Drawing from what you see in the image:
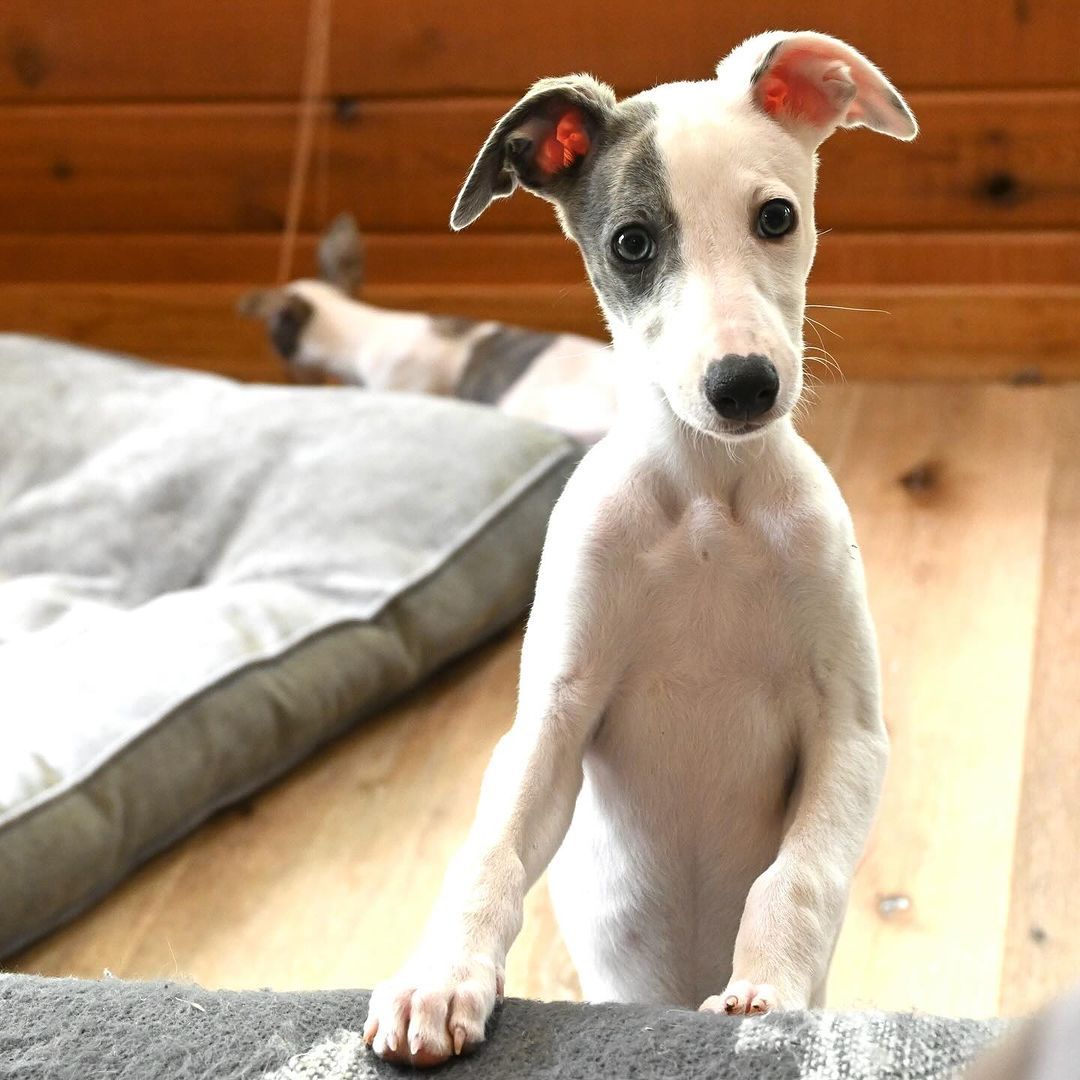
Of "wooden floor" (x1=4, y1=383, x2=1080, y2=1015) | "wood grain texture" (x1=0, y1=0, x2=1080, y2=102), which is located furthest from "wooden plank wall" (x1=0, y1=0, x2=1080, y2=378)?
"wooden floor" (x1=4, y1=383, x2=1080, y2=1015)

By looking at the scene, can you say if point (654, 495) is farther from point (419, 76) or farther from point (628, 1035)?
point (419, 76)

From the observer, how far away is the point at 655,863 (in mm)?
1365

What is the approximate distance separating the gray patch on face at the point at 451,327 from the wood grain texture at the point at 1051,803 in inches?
52.7

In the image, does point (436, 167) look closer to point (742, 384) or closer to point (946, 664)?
point (946, 664)

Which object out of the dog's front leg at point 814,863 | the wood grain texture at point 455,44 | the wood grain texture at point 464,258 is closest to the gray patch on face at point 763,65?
the dog's front leg at point 814,863

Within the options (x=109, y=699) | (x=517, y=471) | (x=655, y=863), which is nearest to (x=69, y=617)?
(x=109, y=699)

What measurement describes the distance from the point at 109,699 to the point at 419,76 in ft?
6.46

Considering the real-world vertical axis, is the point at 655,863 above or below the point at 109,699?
above

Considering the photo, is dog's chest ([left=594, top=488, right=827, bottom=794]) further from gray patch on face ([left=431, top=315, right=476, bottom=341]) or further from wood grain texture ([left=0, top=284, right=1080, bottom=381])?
gray patch on face ([left=431, top=315, right=476, bottom=341])

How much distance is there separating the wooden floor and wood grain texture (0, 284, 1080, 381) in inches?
22.1

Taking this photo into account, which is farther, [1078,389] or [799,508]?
[1078,389]

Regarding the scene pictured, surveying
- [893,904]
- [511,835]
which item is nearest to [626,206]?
[511,835]

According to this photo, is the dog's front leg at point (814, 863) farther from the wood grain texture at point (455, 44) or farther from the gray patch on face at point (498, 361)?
the wood grain texture at point (455, 44)

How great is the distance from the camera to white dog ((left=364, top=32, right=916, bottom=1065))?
1206 millimetres
